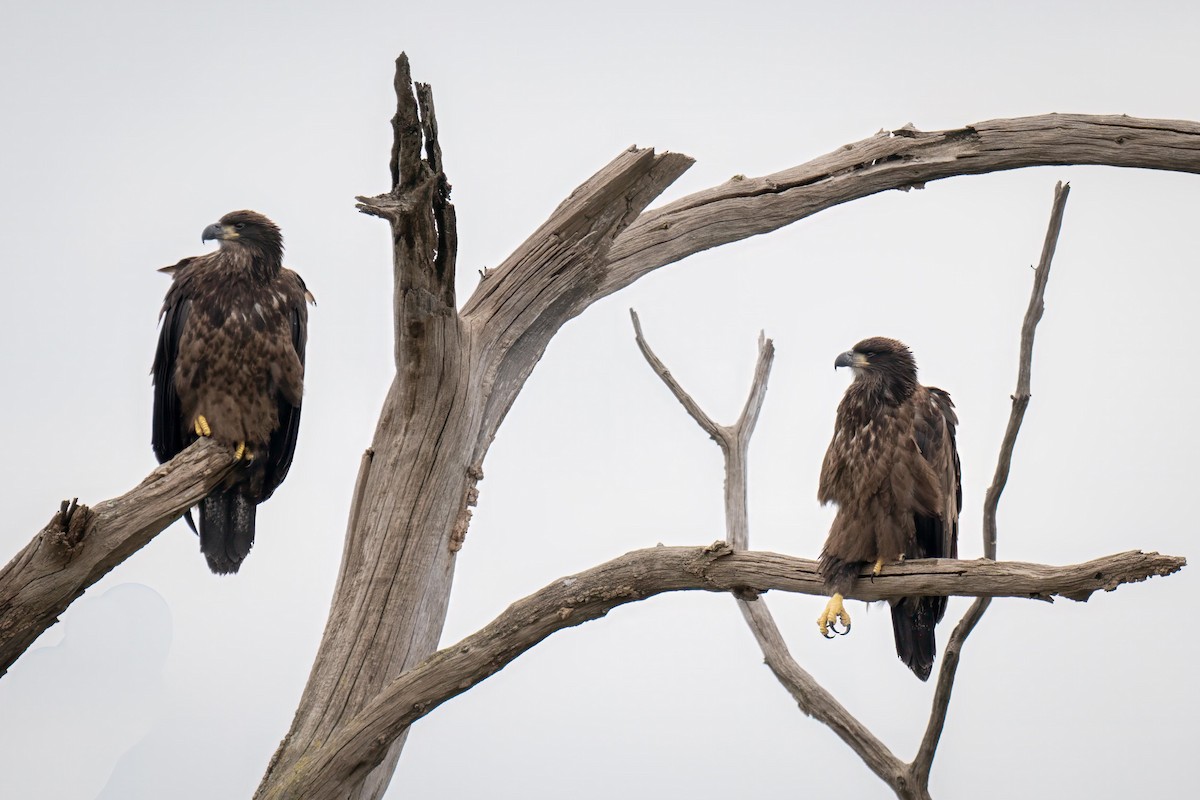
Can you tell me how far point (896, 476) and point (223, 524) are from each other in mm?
2458

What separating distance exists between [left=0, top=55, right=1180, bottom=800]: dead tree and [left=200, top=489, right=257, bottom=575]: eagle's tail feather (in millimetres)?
195

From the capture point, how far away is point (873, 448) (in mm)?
3844

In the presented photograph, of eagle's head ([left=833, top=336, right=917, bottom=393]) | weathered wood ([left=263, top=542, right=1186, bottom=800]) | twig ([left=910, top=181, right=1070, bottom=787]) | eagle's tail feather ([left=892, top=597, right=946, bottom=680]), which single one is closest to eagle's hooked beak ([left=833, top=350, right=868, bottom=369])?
eagle's head ([left=833, top=336, right=917, bottom=393])

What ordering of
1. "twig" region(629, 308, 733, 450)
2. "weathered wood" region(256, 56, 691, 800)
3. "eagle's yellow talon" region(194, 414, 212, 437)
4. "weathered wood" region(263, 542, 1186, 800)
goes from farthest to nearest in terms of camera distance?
"twig" region(629, 308, 733, 450), "eagle's yellow talon" region(194, 414, 212, 437), "weathered wood" region(256, 56, 691, 800), "weathered wood" region(263, 542, 1186, 800)

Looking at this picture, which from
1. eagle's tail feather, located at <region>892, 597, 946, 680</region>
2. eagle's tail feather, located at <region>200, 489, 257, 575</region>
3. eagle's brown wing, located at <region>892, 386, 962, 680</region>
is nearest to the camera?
eagle's brown wing, located at <region>892, 386, 962, 680</region>

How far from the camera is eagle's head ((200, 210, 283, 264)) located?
4227mm

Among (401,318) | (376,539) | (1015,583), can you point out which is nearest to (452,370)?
(401,318)

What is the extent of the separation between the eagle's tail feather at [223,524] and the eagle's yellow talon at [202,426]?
0.77ft

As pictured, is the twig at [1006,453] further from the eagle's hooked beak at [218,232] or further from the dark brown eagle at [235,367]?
the eagle's hooked beak at [218,232]

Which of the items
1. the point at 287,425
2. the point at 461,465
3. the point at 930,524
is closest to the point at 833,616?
the point at 930,524

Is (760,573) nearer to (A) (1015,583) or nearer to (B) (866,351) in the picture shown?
(A) (1015,583)

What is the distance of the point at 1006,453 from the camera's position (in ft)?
11.2

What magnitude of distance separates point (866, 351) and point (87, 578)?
2.65 meters

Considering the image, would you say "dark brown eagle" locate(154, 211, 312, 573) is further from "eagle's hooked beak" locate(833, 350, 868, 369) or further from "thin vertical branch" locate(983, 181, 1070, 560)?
"thin vertical branch" locate(983, 181, 1070, 560)
